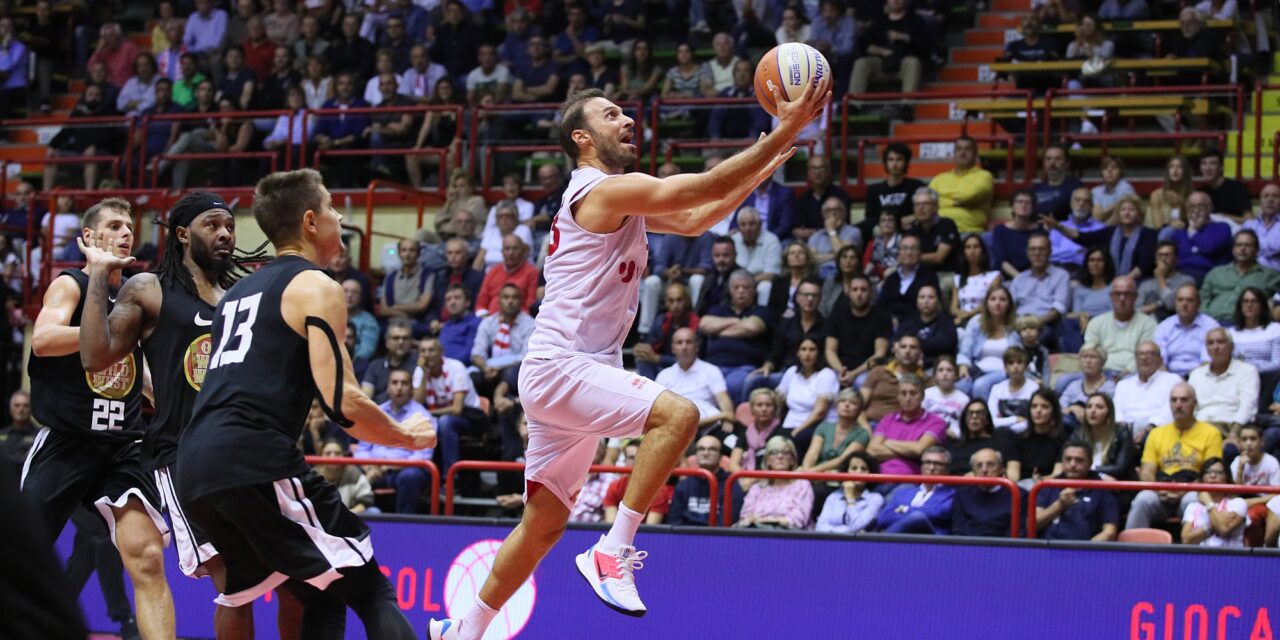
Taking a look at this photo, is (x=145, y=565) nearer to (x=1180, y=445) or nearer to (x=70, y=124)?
(x=1180, y=445)

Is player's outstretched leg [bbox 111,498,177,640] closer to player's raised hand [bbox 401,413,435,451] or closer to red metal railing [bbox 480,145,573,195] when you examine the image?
player's raised hand [bbox 401,413,435,451]

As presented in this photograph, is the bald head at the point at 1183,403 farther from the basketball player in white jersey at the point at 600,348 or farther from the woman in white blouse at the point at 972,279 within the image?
the basketball player in white jersey at the point at 600,348

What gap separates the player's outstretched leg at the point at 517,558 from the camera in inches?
264

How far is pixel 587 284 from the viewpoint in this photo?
659 cm

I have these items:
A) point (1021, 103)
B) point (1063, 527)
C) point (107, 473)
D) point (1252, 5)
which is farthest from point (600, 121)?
point (1252, 5)

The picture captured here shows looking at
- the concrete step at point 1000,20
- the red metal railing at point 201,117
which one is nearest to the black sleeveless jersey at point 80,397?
the red metal railing at point 201,117

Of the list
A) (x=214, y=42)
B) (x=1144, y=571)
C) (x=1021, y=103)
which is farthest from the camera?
(x=214, y=42)

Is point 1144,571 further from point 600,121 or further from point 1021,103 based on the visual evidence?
point 1021,103

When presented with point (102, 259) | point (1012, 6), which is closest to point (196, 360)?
point (102, 259)

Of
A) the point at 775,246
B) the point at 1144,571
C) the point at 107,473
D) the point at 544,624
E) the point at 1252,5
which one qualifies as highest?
the point at 1252,5

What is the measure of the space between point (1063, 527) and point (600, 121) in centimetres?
514

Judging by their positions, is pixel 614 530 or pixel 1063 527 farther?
pixel 1063 527

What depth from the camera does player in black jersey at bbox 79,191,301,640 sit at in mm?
6398

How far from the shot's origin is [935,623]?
31.9 feet
